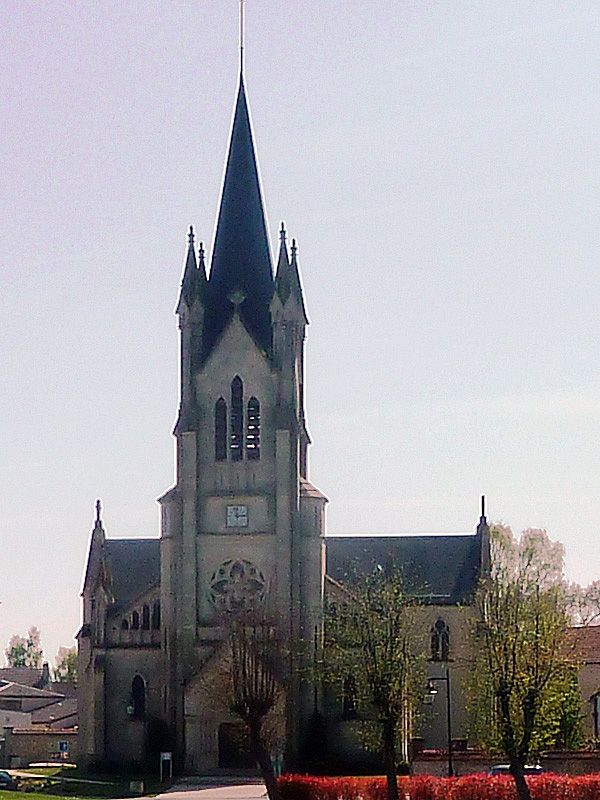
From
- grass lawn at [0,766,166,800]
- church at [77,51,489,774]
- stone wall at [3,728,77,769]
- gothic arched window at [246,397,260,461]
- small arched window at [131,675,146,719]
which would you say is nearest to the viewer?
grass lawn at [0,766,166,800]

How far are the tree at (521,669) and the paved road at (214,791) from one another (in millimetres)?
14902

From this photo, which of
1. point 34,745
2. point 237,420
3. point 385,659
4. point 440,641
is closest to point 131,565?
point 237,420

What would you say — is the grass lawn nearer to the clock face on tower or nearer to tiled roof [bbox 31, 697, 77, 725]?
the clock face on tower

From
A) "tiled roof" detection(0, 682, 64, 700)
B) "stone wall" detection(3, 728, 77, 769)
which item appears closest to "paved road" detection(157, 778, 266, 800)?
"stone wall" detection(3, 728, 77, 769)

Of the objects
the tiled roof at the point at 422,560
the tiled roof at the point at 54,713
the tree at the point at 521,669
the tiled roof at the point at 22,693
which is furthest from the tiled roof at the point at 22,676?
the tree at the point at 521,669

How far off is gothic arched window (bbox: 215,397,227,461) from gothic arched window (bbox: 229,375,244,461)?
342 millimetres

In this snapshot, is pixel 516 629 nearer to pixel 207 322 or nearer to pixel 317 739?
pixel 317 739

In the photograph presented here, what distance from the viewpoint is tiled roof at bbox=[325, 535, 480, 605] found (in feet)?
269

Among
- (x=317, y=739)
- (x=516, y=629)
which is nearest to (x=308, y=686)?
(x=317, y=739)

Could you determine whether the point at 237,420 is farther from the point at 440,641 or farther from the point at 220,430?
the point at 440,641

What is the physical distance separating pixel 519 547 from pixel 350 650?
46.7 m

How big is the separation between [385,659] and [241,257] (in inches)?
1123

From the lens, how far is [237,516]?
243ft

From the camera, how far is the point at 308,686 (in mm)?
72000
